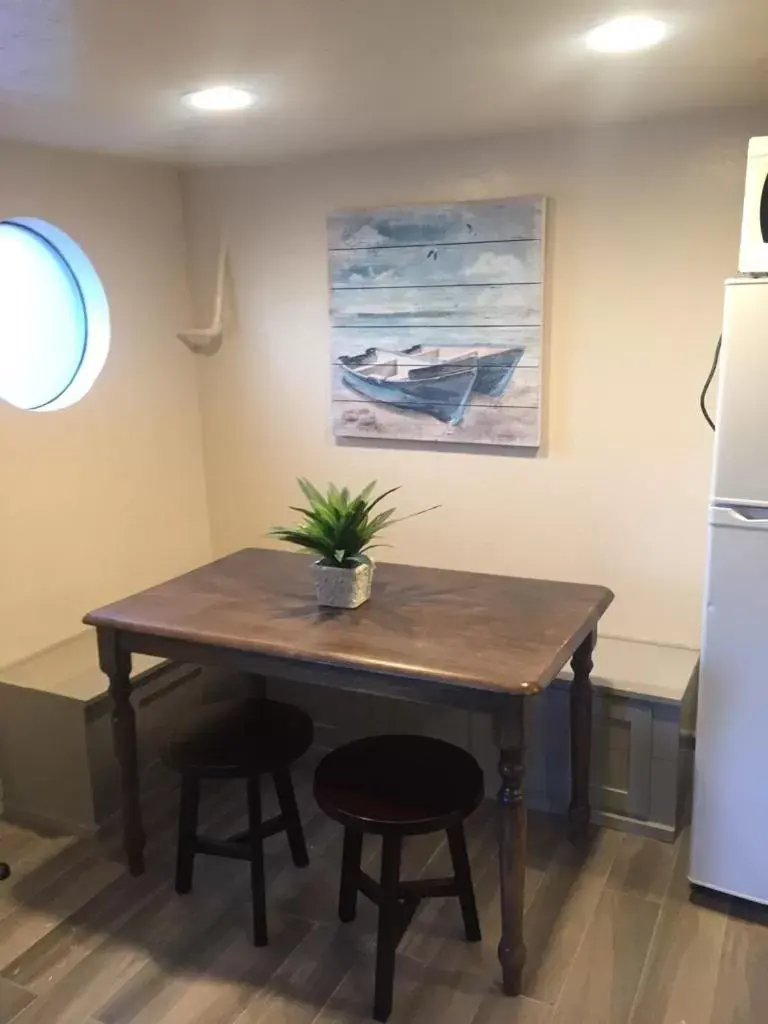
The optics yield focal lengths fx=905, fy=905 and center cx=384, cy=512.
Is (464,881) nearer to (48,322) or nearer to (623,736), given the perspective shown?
(623,736)

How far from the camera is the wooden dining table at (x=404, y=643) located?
2.00 metres

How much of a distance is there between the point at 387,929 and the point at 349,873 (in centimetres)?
22

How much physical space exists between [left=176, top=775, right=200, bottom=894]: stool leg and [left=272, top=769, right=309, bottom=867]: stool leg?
0.22m

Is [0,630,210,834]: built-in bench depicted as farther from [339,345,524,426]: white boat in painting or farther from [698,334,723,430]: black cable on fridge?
[698,334,723,430]: black cable on fridge

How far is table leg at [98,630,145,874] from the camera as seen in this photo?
7.93ft

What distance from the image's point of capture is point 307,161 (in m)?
3.21

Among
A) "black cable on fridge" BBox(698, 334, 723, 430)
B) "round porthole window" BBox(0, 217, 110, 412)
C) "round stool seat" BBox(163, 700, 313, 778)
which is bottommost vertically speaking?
"round stool seat" BBox(163, 700, 313, 778)

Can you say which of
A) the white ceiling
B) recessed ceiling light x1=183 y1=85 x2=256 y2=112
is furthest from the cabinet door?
recessed ceiling light x1=183 y1=85 x2=256 y2=112

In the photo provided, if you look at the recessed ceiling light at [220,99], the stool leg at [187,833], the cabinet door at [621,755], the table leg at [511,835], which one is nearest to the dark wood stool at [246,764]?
the stool leg at [187,833]

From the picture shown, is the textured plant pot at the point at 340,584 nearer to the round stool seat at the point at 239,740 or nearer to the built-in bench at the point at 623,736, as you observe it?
the round stool seat at the point at 239,740

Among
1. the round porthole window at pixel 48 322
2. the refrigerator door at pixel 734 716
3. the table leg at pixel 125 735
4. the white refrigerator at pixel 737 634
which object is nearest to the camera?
the white refrigerator at pixel 737 634

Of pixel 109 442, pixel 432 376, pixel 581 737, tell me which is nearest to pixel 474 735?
pixel 581 737

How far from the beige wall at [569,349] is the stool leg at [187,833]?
1242 millimetres

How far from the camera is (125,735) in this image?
250cm
